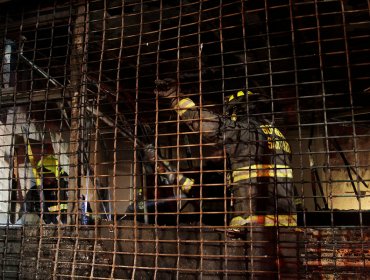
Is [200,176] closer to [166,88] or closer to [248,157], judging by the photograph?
[248,157]

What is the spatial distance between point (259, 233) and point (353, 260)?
2.61 feet

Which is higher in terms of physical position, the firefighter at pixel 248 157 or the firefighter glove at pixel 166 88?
the firefighter glove at pixel 166 88

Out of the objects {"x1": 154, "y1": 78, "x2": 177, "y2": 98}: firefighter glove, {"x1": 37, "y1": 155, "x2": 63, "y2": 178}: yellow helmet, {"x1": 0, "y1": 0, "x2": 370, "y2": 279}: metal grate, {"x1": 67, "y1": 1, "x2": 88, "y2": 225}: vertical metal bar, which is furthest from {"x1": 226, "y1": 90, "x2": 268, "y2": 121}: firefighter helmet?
{"x1": 37, "y1": 155, "x2": 63, "y2": 178}: yellow helmet

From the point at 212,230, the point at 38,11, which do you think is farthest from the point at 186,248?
the point at 38,11

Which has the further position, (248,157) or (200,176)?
(248,157)

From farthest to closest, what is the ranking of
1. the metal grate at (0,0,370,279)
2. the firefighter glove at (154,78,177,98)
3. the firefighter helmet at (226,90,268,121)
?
the firefighter helmet at (226,90,268,121)
the firefighter glove at (154,78,177,98)
the metal grate at (0,0,370,279)

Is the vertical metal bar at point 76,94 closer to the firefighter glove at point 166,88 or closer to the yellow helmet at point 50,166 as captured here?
the yellow helmet at point 50,166

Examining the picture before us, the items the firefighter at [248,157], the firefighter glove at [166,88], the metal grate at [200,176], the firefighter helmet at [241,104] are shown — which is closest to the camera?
the metal grate at [200,176]

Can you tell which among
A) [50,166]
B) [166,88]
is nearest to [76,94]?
[50,166]

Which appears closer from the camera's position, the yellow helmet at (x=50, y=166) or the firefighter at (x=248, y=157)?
the firefighter at (x=248, y=157)

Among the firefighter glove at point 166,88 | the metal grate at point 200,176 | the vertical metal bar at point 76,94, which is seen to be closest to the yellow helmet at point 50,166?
the metal grate at point 200,176

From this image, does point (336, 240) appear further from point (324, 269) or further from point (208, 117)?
point (208, 117)

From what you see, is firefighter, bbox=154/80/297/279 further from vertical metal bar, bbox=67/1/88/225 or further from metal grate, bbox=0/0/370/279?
vertical metal bar, bbox=67/1/88/225

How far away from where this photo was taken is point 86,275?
3.27 m
